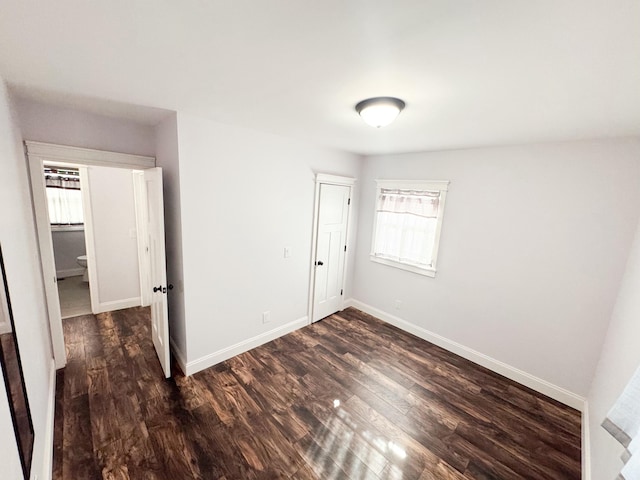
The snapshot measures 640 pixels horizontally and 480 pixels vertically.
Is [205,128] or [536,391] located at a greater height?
[205,128]

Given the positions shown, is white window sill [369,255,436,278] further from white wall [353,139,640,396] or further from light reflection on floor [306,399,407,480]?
light reflection on floor [306,399,407,480]

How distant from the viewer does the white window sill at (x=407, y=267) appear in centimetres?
328

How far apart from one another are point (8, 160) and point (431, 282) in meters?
3.84

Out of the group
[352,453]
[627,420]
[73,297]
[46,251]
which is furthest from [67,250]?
[627,420]

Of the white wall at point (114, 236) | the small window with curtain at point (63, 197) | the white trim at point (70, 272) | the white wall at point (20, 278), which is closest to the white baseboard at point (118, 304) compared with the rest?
the white wall at point (114, 236)

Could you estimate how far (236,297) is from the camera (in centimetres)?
278

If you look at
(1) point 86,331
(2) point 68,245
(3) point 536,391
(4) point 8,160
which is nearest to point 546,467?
(3) point 536,391

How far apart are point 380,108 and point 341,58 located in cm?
55

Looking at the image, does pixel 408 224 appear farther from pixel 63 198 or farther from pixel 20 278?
pixel 63 198

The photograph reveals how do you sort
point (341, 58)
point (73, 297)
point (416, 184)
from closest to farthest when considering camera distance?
point (341, 58)
point (416, 184)
point (73, 297)

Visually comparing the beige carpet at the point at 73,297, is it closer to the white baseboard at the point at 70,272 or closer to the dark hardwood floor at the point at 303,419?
the white baseboard at the point at 70,272

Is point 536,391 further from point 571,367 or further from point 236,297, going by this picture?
point 236,297

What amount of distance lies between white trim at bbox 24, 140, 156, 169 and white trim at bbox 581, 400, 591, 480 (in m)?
4.37

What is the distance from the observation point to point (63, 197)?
5.01 m
